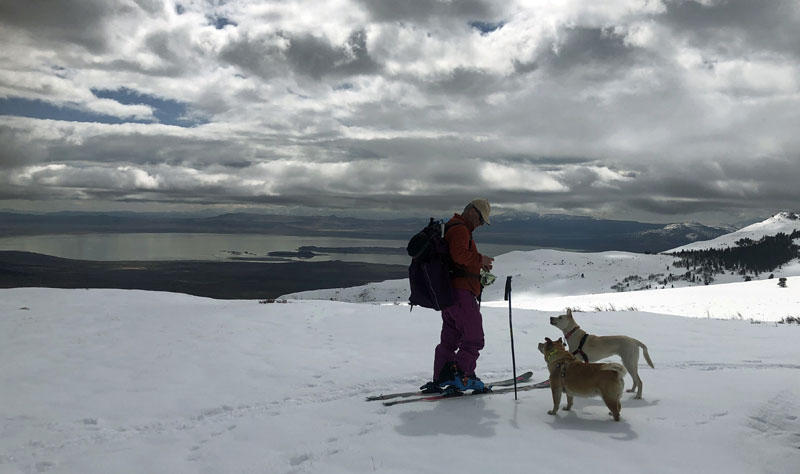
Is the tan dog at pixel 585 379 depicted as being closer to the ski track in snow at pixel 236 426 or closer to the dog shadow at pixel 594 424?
the dog shadow at pixel 594 424

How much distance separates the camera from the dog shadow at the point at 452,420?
17.5ft

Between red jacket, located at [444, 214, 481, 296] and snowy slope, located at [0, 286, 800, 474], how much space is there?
1.65 meters

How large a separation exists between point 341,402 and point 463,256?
2.88 metres

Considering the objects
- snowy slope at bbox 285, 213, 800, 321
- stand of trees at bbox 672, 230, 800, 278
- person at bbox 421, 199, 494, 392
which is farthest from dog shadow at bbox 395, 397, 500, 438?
stand of trees at bbox 672, 230, 800, 278

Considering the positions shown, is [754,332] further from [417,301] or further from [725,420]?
[417,301]

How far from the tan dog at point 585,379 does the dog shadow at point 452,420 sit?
89 centimetres

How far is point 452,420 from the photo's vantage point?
571cm

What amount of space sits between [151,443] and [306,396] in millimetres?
2362

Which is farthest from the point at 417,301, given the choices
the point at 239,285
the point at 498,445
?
the point at 239,285

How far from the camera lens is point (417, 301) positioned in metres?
6.47

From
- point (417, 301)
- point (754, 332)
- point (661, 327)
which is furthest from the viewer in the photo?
point (661, 327)

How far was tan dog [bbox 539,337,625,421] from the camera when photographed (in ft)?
17.5

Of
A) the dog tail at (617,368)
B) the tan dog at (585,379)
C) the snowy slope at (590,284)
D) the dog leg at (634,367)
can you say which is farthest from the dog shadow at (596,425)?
the snowy slope at (590,284)

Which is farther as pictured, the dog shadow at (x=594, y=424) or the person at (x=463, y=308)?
the person at (x=463, y=308)
